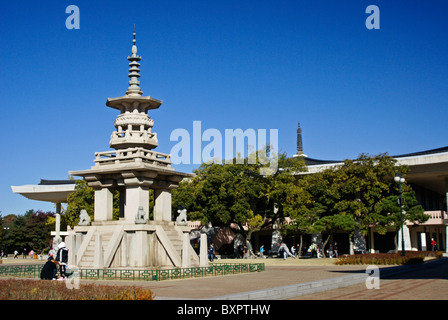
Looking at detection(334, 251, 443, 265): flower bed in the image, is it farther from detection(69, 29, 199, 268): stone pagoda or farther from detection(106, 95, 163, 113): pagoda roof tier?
detection(106, 95, 163, 113): pagoda roof tier

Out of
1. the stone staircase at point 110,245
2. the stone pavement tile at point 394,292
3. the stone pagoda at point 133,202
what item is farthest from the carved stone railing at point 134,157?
the stone pavement tile at point 394,292

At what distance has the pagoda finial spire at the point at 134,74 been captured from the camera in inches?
1293

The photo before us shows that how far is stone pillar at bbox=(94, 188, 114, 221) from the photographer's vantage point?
3019 cm

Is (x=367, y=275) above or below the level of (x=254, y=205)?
below

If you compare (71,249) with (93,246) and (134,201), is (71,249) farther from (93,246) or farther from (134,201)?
(134,201)

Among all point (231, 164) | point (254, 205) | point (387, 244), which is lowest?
point (387, 244)

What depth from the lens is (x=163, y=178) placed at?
31.0 meters

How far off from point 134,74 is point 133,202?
945 cm

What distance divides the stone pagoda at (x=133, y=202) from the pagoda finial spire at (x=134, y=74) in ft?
0.22

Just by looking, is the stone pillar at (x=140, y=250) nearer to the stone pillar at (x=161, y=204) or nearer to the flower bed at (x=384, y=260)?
the stone pillar at (x=161, y=204)

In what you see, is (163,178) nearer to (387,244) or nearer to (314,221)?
(314,221)
